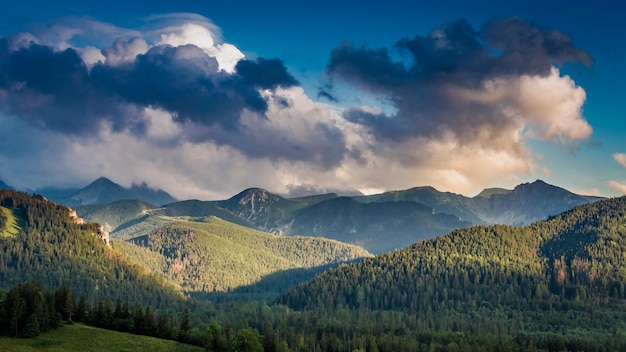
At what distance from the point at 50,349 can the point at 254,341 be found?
207ft

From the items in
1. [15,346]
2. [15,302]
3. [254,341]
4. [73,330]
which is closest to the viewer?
[15,346]

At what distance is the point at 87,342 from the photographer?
6860 inches

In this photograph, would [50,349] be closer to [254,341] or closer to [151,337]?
[151,337]

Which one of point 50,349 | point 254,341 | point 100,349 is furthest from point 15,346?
point 254,341

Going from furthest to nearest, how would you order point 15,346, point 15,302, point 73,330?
point 73,330 → point 15,302 → point 15,346

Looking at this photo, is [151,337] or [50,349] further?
[151,337]

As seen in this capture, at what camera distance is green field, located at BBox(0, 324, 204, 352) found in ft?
527

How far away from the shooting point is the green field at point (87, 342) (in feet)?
527

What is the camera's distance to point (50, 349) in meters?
161

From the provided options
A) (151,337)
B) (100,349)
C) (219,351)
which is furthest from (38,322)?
(219,351)

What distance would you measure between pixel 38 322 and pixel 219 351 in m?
57.4

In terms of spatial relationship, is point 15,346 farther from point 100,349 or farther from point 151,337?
point 151,337

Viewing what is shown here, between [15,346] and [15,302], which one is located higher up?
[15,302]

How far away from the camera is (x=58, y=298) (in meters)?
199
